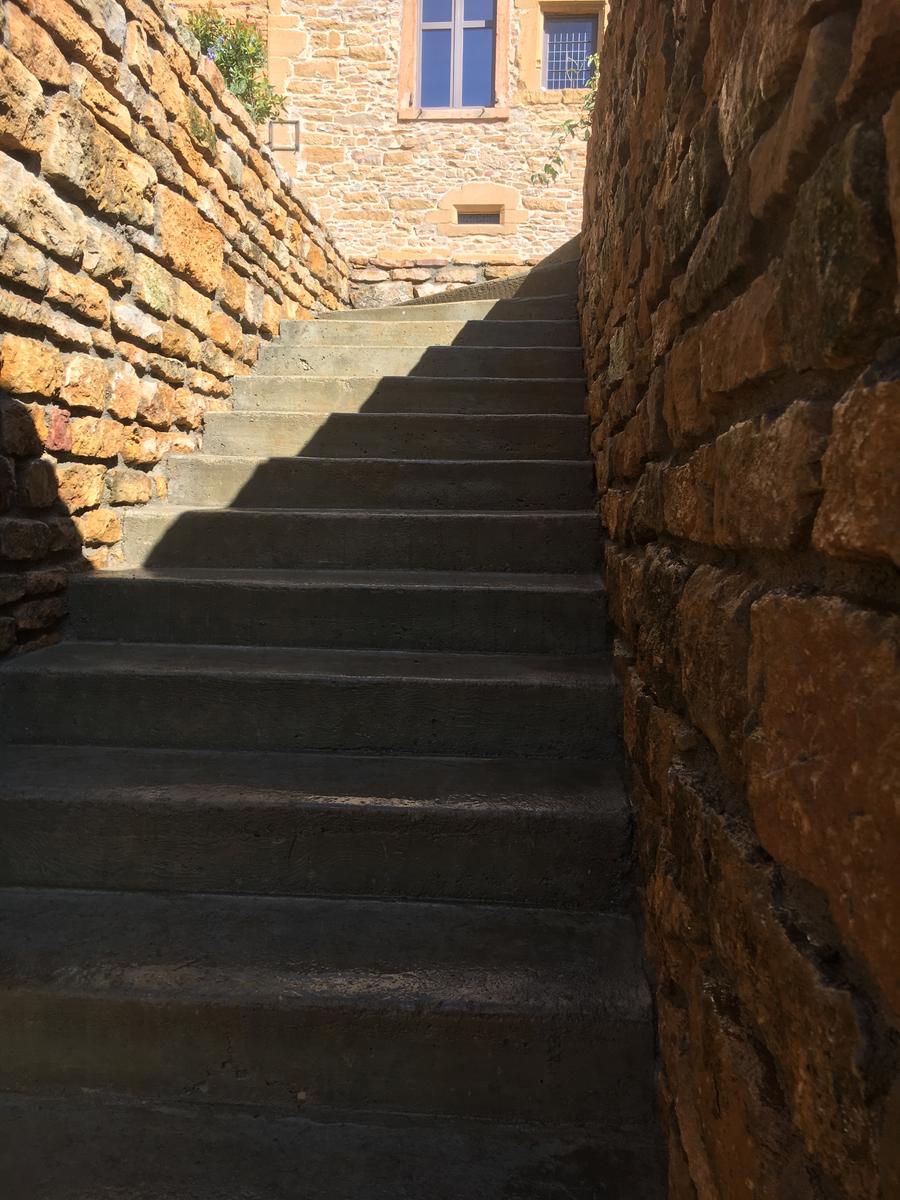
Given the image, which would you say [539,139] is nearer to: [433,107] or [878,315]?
[433,107]

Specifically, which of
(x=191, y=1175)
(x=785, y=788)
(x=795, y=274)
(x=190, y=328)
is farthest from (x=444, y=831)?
(x=190, y=328)

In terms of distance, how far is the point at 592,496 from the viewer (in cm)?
304

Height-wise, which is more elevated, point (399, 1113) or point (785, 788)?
point (785, 788)

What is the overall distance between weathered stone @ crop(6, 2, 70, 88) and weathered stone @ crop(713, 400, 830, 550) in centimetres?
230

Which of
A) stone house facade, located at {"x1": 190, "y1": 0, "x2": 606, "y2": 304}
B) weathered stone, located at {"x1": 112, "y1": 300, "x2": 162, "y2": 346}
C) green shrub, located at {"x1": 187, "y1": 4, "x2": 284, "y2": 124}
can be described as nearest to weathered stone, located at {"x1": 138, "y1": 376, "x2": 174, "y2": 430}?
weathered stone, located at {"x1": 112, "y1": 300, "x2": 162, "y2": 346}

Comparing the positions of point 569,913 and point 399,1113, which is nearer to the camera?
point 399,1113

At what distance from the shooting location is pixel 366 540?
9.45ft

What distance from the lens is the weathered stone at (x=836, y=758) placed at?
23.6 inches

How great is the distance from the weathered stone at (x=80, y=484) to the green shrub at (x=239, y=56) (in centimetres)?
768

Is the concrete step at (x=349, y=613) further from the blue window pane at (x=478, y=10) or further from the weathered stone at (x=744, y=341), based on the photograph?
the blue window pane at (x=478, y=10)

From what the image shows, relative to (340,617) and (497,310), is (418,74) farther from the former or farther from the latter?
(340,617)

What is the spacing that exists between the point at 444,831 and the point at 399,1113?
54 centimetres

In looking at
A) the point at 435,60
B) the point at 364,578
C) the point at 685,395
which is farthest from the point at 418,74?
the point at 685,395

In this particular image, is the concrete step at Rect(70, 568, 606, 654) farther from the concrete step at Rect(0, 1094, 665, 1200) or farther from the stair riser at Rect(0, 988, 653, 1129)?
the concrete step at Rect(0, 1094, 665, 1200)
